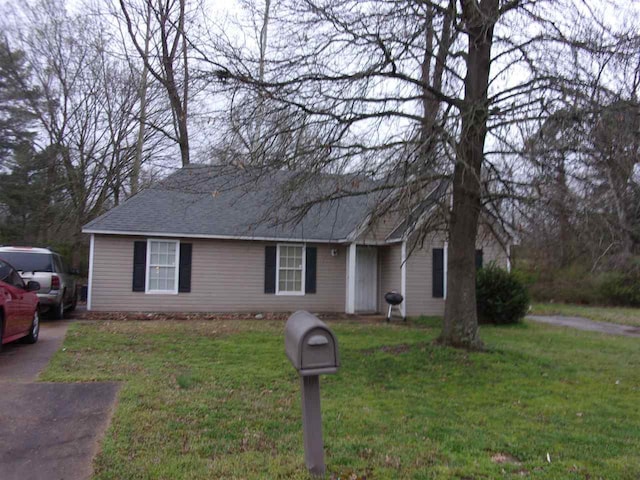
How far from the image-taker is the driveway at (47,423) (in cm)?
409

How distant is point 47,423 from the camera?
5.15m

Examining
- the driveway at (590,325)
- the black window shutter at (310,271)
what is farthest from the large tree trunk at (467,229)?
the black window shutter at (310,271)

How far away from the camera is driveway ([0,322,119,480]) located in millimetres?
4086

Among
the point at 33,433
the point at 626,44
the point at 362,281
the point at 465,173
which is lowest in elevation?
the point at 33,433

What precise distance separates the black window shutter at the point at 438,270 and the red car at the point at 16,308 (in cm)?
1105

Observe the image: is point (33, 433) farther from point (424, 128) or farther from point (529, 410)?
point (424, 128)

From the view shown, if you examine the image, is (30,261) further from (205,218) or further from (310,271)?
(310,271)

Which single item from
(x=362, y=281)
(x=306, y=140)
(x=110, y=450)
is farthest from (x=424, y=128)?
(x=362, y=281)

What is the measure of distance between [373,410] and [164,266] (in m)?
11.3

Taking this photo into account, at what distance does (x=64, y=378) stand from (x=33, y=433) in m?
2.16

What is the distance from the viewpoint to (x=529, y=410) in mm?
5859

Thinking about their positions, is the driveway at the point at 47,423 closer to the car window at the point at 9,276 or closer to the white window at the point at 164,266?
the car window at the point at 9,276

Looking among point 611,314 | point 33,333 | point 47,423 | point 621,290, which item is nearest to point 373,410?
point 47,423

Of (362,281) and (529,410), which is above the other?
(362,281)
